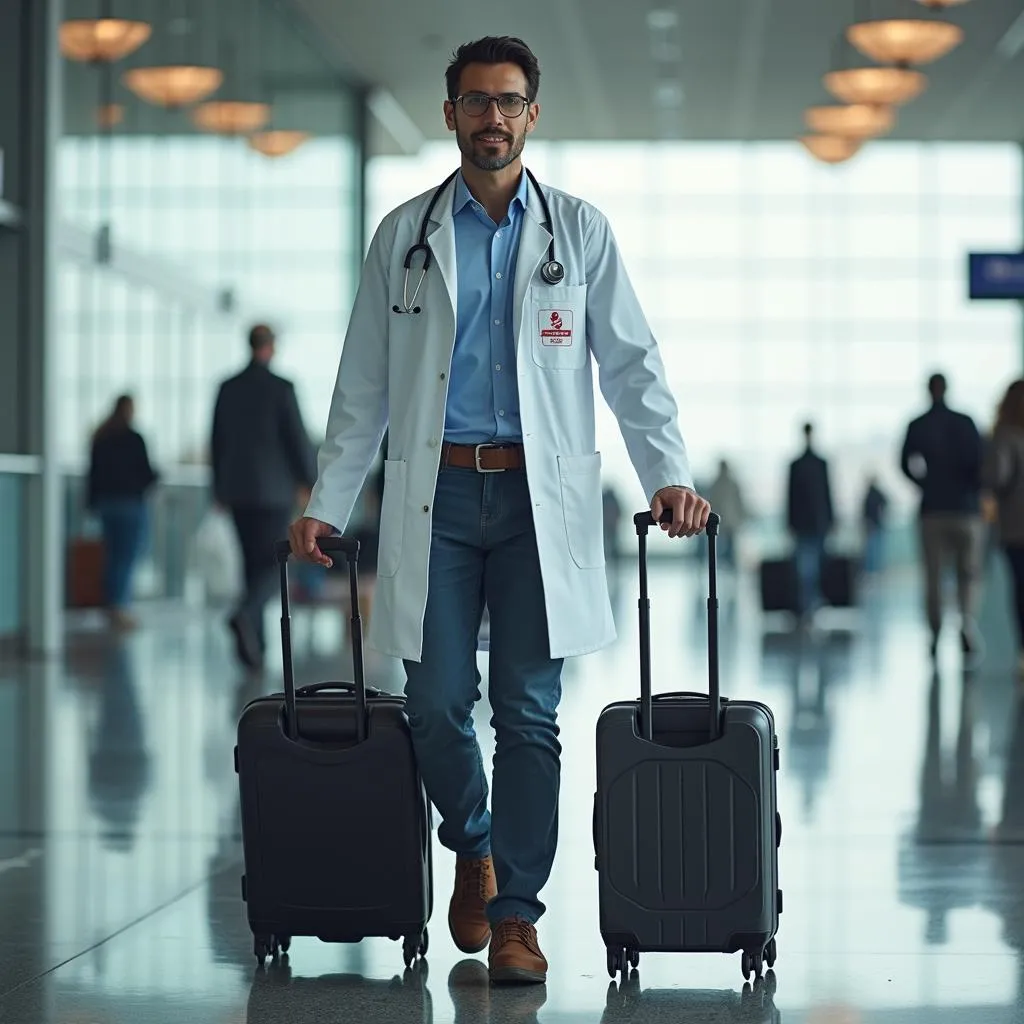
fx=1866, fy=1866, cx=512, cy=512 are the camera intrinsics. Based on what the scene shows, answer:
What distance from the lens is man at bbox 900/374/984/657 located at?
12266 millimetres

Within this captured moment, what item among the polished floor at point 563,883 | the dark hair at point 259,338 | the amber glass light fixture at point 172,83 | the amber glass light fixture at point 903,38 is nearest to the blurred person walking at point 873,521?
the amber glass light fixture at point 903,38

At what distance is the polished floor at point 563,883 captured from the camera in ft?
11.8

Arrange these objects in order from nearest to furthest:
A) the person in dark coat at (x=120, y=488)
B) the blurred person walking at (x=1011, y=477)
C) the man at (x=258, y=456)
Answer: the man at (x=258, y=456)
the blurred person walking at (x=1011, y=477)
the person in dark coat at (x=120, y=488)

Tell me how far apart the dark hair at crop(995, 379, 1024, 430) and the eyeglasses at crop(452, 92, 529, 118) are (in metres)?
7.98

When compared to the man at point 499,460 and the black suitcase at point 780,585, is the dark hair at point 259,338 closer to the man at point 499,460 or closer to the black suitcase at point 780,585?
the black suitcase at point 780,585

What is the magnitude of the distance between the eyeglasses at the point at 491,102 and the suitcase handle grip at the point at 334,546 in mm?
905

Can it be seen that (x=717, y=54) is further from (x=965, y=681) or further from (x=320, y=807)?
(x=320, y=807)

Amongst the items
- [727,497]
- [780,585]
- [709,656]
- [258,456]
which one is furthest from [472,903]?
[727,497]

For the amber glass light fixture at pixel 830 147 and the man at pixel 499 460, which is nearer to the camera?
the man at pixel 499 460

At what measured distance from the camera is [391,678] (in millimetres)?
10141

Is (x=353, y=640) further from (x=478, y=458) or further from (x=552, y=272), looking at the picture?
(x=552, y=272)

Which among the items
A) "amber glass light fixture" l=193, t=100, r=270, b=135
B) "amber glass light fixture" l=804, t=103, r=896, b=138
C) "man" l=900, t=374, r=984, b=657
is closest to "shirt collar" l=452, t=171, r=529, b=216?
"man" l=900, t=374, r=984, b=657

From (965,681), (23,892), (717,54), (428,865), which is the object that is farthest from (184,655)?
(717,54)

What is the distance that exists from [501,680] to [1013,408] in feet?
26.5
